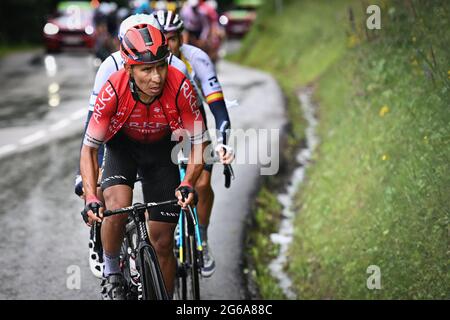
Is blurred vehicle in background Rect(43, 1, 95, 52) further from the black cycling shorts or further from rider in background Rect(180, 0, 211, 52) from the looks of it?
the black cycling shorts

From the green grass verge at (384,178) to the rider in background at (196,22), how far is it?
2.61m

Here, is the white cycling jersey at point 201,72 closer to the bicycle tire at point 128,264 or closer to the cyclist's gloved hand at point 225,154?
the cyclist's gloved hand at point 225,154

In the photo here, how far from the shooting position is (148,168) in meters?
6.02

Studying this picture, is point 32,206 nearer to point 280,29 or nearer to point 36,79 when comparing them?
point 36,79

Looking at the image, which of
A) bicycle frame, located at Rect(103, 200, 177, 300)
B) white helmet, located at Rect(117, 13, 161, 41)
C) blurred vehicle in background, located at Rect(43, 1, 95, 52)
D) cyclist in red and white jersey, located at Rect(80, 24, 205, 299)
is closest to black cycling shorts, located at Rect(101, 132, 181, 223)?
cyclist in red and white jersey, located at Rect(80, 24, 205, 299)

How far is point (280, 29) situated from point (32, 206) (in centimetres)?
1969

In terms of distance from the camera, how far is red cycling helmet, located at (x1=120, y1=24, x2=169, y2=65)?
17.4ft

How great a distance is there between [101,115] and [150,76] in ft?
1.53

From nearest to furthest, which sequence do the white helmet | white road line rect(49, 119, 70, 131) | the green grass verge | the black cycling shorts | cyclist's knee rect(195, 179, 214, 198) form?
the white helmet, the black cycling shorts, the green grass verge, cyclist's knee rect(195, 179, 214, 198), white road line rect(49, 119, 70, 131)

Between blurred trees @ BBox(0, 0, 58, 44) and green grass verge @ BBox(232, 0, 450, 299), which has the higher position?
blurred trees @ BBox(0, 0, 58, 44)

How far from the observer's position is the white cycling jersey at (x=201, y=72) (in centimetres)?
685

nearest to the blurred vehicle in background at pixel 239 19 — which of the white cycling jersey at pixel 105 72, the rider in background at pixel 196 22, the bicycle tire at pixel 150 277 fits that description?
the rider in background at pixel 196 22

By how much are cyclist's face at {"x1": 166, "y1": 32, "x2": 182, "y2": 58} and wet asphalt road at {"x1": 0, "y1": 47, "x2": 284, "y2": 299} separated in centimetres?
223

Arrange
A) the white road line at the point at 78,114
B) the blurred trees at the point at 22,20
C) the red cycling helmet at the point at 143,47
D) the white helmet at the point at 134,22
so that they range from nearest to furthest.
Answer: the red cycling helmet at the point at 143,47, the white helmet at the point at 134,22, the white road line at the point at 78,114, the blurred trees at the point at 22,20
